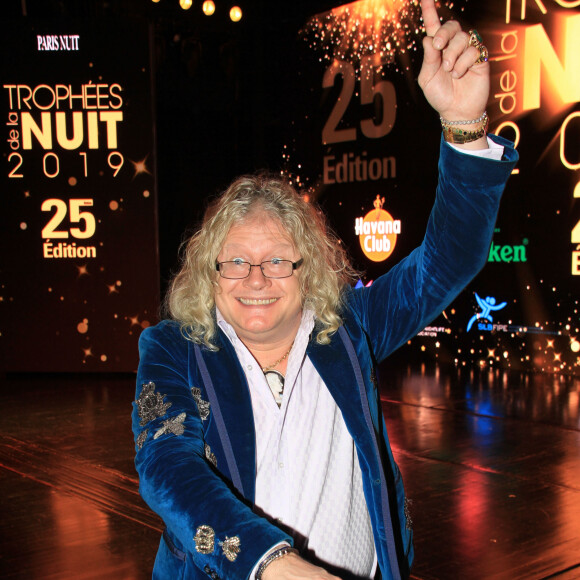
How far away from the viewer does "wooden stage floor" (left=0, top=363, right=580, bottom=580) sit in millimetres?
2992

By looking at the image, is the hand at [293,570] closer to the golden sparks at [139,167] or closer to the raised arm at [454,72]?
the raised arm at [454,72]

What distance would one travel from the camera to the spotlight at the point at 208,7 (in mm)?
8578

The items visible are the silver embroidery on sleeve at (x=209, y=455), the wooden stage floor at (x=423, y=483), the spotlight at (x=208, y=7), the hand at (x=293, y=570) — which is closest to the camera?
the hand at (x=293, y=570)

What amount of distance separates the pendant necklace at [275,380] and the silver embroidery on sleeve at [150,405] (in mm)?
282

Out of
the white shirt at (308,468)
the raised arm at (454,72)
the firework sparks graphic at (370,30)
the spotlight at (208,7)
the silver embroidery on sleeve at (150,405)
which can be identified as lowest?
the white shirt at (308,468)

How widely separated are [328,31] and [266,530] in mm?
9113

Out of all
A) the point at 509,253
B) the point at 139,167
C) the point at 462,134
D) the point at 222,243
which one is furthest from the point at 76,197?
the point at 462,134

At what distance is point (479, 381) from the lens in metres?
6.92

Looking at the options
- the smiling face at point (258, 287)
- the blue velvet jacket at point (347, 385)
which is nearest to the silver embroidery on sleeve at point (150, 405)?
the blue velvet jacket at point (347, 385)

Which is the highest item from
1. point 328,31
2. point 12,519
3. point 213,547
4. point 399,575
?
point 328,31

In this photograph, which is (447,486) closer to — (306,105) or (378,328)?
(378,328)

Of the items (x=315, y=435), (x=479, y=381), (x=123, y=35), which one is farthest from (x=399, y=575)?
(x=123, y=35)

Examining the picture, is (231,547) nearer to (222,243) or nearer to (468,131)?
(222,243)

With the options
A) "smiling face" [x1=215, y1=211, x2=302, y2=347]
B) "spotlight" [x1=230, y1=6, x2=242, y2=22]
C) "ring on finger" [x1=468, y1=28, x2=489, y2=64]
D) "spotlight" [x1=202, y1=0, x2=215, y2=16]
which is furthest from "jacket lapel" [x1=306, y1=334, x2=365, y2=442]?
"spotlight" [x1=230, y1=6, x2=242, y2=22]
